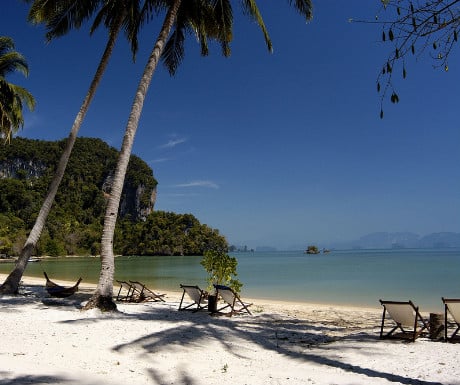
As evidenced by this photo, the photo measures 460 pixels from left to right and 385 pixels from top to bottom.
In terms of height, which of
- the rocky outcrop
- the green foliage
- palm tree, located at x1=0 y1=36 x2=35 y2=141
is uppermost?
the rocky outcrop

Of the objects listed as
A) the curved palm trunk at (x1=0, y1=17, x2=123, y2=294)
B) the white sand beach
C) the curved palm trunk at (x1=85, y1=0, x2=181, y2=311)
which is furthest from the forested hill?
the white sand beach

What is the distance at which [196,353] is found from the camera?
19.5 feet

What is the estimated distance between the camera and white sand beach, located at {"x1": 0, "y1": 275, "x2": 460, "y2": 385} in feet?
15.4

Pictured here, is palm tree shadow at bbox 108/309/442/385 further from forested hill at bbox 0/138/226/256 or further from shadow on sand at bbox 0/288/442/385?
forested hill at bbox 0/138/226/256

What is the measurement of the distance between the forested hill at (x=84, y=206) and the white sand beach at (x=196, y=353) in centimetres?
7179

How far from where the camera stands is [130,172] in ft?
468

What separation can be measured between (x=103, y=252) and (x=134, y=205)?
13232 cm

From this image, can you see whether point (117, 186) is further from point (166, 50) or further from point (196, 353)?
point (166, 50)

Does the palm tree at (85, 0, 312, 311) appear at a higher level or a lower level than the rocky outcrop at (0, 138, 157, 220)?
lower

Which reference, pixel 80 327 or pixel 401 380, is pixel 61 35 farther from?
pixel 401 380

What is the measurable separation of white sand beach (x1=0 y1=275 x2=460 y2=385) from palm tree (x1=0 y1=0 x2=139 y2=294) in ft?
11.6

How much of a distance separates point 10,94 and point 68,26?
21.2 ft

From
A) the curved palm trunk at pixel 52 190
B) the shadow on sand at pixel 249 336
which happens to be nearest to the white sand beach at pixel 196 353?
the shadow on sand at pixel 249 336

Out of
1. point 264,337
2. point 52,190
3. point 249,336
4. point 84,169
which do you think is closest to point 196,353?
point 249,336
